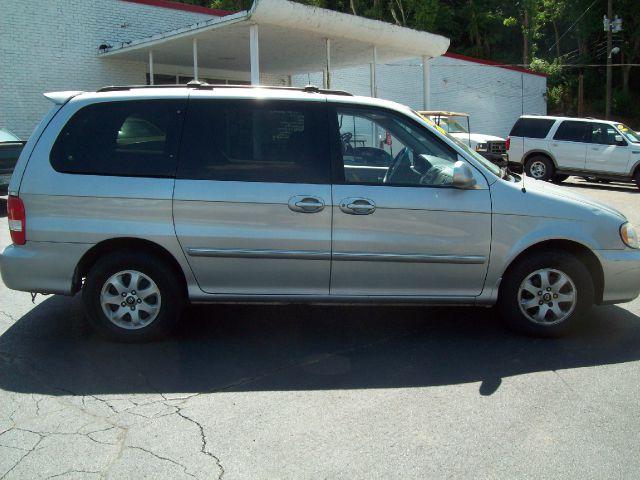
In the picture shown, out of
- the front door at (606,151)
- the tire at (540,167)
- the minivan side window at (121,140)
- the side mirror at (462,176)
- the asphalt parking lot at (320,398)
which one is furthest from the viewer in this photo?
the tire at (540,167)

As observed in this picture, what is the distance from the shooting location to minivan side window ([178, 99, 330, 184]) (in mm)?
4797

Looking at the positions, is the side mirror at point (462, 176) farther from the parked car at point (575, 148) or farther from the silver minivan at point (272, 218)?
the parked car at point (575, 148)

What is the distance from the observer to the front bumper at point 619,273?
498 cm

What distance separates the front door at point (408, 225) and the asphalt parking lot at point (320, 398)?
524mm

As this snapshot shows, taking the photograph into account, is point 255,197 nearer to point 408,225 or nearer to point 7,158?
point 408,225

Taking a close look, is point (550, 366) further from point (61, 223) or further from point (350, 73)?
point (350, 73)

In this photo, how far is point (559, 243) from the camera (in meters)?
5.01

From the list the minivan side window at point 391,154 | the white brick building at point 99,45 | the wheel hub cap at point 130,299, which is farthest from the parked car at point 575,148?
the wheel hub cap at point 130,299

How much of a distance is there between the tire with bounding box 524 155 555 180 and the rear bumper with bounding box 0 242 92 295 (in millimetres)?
14637

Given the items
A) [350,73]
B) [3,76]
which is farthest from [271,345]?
[350,73]

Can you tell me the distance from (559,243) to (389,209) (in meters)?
1.43

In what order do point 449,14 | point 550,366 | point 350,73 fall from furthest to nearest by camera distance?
point 449,14, point 350,73, point 550,366

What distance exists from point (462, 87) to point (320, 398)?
2585 centimetres

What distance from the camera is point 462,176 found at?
185 inches
